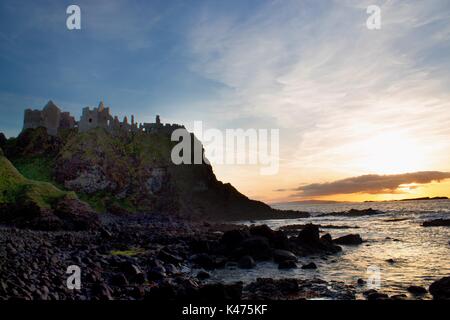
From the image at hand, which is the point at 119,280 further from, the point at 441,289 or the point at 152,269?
the point at 441,289

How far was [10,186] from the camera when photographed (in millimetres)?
45250

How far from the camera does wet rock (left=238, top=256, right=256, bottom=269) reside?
96.1 feet

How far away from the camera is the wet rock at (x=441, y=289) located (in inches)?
736

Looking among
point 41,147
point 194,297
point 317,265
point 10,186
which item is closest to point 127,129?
point 41,147

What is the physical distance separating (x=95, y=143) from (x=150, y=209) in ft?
83.7

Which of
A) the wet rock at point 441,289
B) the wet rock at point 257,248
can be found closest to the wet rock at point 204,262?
the wet rock at point 257,248

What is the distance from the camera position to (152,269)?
2381 cm

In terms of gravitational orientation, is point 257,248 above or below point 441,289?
below

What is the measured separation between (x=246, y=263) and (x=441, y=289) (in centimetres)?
1482

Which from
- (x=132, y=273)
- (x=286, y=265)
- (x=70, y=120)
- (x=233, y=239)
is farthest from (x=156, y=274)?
(x=70, y=120)

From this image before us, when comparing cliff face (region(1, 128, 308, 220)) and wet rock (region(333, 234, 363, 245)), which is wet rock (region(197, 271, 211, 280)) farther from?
cliff face (region(1, 128, 308, 220))

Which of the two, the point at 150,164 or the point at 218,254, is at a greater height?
the point at 150,164

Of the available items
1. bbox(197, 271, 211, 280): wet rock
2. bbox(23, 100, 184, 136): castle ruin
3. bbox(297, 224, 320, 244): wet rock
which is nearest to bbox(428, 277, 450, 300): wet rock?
bbox(197, 271, 211, 280): wet rock

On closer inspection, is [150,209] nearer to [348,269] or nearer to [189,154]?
[189,154]
